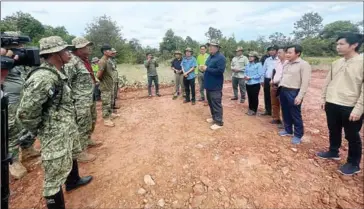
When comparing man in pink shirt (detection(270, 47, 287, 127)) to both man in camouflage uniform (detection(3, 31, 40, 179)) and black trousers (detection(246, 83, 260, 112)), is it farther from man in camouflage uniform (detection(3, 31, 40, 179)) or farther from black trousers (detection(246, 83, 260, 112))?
man in camouflage uniform (detection(3, 31, 40, 179))

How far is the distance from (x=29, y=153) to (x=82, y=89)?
1.41 metres

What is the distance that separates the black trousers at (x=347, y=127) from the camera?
285 cm

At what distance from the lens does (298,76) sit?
3658 millimetres

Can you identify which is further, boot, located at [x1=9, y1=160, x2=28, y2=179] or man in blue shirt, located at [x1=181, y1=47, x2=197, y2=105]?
man in blue shirt, located at [x1=181, y1=47, x2=197, y2=105]

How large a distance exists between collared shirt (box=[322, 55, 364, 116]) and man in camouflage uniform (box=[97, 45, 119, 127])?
403 centimetres

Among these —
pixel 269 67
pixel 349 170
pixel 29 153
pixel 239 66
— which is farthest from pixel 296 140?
pixel 29 153

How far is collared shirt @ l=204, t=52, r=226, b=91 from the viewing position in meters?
4.23

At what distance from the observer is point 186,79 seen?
6.50 meters

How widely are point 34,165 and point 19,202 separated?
2.75ft

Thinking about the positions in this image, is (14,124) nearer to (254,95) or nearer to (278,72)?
(278,72)

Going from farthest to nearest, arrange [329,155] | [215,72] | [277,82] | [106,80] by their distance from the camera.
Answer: [106,80], [277,82], [215,72], [329,155]

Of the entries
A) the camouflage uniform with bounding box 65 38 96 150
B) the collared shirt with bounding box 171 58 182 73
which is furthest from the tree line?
the camouflage uniform with bounding box 65 38 96 150

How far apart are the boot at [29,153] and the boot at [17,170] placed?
0.35 m

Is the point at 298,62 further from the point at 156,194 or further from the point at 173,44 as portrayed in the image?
the point at 173,44
